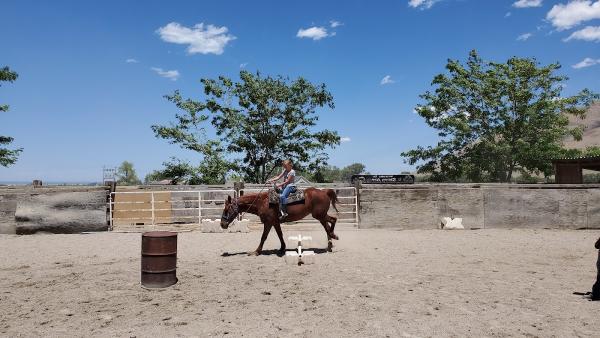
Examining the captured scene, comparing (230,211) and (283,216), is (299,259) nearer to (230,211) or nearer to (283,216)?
(283,216)

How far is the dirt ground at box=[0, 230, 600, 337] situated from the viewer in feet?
16.1

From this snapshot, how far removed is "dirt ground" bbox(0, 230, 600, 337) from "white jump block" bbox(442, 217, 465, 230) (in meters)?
3.61

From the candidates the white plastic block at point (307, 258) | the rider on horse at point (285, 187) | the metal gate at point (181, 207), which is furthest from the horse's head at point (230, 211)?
the metal gate at point (181, 207)

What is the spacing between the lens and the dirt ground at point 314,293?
4.92m

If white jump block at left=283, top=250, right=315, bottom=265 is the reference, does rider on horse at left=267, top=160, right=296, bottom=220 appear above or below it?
above

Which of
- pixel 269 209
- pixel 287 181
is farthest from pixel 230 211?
pixel 287 181

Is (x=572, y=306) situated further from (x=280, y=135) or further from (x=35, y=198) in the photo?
(x=280, y=135)

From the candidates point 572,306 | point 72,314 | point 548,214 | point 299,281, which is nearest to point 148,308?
point 72,314

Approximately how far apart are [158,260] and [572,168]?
20.9m

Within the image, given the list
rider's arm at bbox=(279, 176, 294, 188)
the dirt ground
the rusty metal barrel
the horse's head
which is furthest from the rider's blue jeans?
the rusty metal barrel

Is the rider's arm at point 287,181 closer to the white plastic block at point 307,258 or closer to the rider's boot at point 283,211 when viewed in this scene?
the rider's boot at point 283,211

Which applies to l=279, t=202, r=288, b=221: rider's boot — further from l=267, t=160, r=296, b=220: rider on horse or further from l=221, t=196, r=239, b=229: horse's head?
l=221, t=196, r=239, b=229: horse's head

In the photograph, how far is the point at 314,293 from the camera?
6.36 m

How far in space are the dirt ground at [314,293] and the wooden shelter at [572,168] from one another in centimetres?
1134
